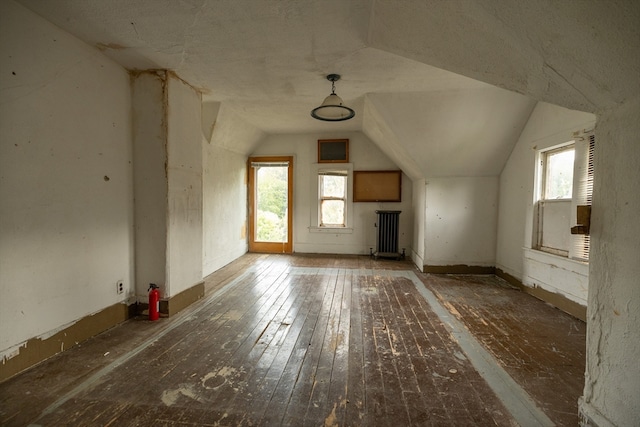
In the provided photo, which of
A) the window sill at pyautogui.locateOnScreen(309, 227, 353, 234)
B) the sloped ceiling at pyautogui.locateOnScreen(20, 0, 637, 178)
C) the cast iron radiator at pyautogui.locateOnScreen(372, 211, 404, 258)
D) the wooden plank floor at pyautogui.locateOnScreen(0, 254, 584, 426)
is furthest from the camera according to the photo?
the window sill at pyautogui.locateOnScreen(309, 227, 353, 234)

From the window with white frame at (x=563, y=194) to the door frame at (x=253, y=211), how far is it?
4.42m

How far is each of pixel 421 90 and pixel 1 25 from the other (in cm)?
380

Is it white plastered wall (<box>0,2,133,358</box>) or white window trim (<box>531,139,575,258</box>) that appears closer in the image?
white plastered wall (<box>0,2,133,358</box>)

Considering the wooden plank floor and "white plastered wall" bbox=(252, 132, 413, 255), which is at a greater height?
"white plastered wall" bbox=(252, 132, 413, 255)

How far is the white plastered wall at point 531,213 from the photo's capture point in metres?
3.09

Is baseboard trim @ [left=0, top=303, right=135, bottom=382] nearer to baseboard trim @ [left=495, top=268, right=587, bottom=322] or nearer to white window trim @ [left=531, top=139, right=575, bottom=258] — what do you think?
baseboard trim @ [left=495, top=268, right=587, bottom=322]

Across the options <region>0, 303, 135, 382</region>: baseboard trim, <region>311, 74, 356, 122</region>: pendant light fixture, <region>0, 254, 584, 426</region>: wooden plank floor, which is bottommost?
<region>0, 254, 584, 426</region>: wooden plank floor

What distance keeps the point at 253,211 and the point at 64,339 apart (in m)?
4.31

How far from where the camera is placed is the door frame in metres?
6.37

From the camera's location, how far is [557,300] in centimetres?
332

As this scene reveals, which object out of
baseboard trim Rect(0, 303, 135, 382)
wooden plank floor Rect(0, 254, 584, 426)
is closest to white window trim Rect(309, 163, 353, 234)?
wooden plank floor Rect(0, 254, 584, 426)

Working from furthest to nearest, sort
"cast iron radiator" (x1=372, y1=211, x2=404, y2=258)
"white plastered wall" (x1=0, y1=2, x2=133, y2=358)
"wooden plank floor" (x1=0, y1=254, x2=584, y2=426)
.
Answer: "cast iron radiator" (x1=372, y1=211, x2=404, y2=258)
"white plastered wall" (x1=0, y1=2, x2=133, y2=358)
"wooden plank floor" (x1=0, y1=254, x2=584, y2=426)

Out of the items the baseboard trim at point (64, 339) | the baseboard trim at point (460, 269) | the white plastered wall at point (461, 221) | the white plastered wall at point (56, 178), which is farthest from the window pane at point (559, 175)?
the baseboard trim at point (64, 339)

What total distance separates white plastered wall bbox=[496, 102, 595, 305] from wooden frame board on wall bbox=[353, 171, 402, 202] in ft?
6.46
